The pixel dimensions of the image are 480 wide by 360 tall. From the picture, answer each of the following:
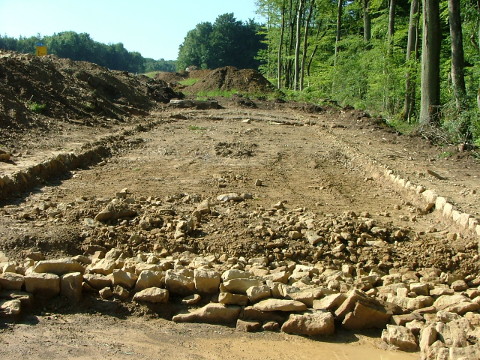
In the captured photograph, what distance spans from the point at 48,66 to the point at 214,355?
17.3 m

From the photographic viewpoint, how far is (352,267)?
17.7ft

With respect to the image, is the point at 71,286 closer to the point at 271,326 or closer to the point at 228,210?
the point at 271,326

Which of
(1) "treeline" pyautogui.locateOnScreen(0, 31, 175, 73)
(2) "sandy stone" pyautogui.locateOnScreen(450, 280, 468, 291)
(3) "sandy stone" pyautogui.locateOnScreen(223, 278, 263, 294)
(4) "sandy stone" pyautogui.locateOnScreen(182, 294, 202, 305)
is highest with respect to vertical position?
(1) "treeline" pyautogui.locateOnScreen(0, 31, 175, 73)

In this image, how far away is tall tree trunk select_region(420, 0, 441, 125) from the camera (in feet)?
45.4

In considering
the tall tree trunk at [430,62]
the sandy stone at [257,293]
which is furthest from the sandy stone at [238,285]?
the tall tree trunk at [430,62]

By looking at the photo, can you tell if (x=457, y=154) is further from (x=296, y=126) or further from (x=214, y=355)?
(x=214, y=355)

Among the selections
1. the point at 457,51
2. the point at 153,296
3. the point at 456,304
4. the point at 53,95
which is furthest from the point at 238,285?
the point at 53,95

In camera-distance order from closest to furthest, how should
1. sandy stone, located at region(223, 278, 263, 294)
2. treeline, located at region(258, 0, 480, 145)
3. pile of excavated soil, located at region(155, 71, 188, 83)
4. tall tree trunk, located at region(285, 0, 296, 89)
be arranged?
sandy stone, located at region(223, 278, 263, 294) → treeline, located at region(258, 0, 480, 145) → tall tree trunk, located at region(285, 0, 296, 89) → pile of excavated soil, located at region(155, 71, 188, 83)

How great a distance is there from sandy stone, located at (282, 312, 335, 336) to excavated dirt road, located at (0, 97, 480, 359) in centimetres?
10

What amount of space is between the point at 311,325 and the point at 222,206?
318 cm

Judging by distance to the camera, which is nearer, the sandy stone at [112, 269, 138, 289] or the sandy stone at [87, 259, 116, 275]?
the sandy stone at [112, 269, 138, 289]

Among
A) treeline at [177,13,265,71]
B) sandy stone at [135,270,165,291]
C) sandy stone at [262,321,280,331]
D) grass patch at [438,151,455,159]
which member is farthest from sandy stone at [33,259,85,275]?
treeline at [177,13,265,71]

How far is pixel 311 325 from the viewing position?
163 inches

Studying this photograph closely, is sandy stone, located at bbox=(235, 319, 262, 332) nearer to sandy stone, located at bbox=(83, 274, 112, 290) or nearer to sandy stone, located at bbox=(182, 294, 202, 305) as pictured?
sandy stone, located at bbox=(182, 294, 202, 305)
